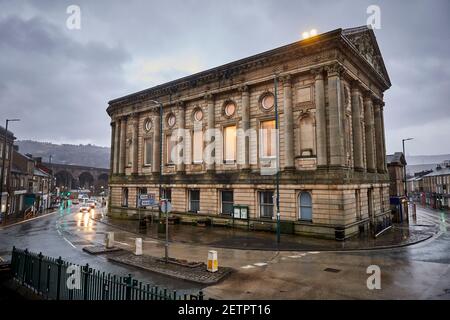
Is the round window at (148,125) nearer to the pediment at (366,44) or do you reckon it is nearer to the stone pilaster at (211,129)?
the stone pilaster at (211,129)

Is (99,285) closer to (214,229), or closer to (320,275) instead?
(320,275)

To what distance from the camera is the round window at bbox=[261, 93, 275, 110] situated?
2578 centimetres

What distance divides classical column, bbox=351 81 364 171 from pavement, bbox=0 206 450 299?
8.06m

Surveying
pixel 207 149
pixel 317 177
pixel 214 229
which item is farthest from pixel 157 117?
pixel 317 177

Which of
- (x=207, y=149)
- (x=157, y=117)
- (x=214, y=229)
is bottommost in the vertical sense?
(x=214, y=229)

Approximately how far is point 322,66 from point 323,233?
44.3 ft

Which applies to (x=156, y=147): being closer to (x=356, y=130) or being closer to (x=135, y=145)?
(x=135, y=145)

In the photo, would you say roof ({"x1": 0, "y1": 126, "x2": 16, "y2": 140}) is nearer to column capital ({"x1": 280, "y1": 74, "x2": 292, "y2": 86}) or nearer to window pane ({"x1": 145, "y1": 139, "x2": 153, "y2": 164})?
window pane ({"x1": 145, "y1": 139, "x2": 153, "y2": 164})

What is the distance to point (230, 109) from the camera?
2891cm

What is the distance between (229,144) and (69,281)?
21560 millimetres

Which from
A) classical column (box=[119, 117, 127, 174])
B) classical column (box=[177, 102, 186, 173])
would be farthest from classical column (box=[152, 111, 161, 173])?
classical column (box=[119, 117, 127, 174])

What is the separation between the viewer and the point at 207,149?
97.9 ft

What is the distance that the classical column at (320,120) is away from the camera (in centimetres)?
2194

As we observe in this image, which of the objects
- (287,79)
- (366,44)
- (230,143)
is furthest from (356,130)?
(230,143)
